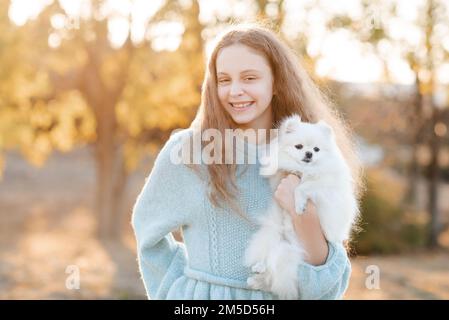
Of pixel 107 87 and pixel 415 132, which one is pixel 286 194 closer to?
pixel 107 87

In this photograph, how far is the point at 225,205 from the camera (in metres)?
3.04

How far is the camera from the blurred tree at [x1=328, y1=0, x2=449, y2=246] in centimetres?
1290

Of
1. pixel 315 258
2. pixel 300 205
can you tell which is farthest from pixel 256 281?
pixel 300 205

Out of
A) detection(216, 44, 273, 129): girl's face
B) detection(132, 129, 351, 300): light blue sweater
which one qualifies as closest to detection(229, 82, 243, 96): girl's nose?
detection(216, 44, 273, 129): girl's face

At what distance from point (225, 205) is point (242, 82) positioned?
617 millimetres

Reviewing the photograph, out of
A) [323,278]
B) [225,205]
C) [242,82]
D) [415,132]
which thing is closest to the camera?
[323,278]

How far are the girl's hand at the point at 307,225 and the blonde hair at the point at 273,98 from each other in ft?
0.79

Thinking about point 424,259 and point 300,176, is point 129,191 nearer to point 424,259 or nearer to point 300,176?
point 424,259

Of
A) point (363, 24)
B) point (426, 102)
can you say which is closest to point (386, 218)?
point (426, 102)

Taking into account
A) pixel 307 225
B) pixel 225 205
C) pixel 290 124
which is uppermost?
pixel 290 124

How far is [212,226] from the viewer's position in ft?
10.0

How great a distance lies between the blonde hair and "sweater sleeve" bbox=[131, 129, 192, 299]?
0.55 ft

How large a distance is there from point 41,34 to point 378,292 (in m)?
9.27

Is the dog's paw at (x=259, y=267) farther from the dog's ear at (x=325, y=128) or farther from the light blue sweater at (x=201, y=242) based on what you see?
the dog's ear at (x=325, y=128)
